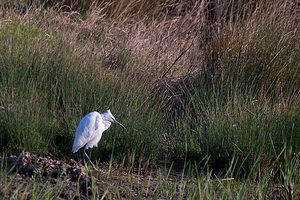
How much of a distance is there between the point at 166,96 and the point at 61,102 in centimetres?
122

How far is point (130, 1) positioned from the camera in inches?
301

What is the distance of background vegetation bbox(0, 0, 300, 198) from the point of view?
3.34 meters

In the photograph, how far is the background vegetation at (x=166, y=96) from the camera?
3.34 meters

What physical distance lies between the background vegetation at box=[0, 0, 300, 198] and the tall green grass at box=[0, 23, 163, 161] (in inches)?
0.4

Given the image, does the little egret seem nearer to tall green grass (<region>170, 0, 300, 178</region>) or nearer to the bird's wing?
the bird's wing

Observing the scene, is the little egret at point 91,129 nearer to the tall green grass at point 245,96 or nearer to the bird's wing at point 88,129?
the bird's wing at point 88,129

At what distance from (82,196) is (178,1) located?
5.82m

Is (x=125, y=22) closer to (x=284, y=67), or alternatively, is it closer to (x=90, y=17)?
(x=90, y=17)

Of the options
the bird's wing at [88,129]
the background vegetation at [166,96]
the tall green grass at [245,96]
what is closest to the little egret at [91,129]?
the bird's wing at [88,129]

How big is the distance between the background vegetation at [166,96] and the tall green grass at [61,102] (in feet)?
0.03

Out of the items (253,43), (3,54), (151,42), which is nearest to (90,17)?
(151,42)

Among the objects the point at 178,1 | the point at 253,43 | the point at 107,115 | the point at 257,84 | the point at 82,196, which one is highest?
the point at 178,1

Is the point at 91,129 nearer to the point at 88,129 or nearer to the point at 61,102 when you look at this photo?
the point at 88,129

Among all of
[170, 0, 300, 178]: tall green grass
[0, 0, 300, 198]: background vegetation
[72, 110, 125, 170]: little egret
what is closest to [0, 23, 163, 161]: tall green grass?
[0, 0, 300, 198]: background vegetation
